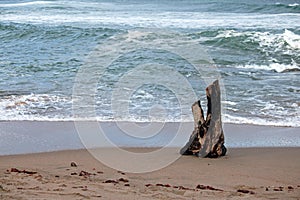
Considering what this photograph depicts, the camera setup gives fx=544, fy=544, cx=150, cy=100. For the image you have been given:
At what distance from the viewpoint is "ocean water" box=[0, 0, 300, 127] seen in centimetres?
989

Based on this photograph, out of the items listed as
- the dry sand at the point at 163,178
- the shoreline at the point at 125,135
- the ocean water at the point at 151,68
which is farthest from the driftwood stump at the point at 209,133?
the ocean water at the point at 151,68

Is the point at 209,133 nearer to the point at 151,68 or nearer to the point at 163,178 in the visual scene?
the point at 163,178

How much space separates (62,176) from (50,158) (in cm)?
121

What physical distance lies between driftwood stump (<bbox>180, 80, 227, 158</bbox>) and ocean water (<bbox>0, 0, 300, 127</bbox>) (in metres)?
2.07

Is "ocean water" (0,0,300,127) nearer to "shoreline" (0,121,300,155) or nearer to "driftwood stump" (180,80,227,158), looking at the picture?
"shoreline" (0,121,300,155)

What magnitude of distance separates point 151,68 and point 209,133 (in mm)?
7749

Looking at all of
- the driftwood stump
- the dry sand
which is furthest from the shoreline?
the driftwood stump

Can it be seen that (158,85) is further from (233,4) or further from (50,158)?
(233,4)

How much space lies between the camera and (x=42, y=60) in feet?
52.5

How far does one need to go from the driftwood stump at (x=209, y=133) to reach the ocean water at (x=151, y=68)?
2.07 m

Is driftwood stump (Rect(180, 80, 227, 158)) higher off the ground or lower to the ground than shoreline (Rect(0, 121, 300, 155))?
higher

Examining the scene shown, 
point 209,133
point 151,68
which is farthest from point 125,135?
point 151,68

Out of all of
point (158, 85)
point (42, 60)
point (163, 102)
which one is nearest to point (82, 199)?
point (163, 102)

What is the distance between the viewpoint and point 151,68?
14.6 metres
